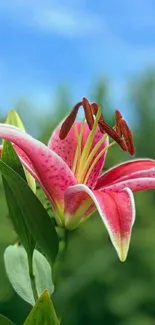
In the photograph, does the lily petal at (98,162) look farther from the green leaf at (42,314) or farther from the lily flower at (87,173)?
the green leaf at (42,314)

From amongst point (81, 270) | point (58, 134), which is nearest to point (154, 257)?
point (81, 270)

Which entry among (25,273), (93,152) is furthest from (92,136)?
(25,273)

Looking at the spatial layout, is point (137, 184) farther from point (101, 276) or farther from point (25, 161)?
point (101, 276)

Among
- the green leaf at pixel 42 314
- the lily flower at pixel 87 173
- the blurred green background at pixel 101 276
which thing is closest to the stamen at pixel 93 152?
the lily flower at pixel 87 173

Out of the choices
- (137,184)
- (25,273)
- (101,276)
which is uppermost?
(137,184)

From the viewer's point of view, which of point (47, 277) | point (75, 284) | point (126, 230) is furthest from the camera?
point (75, 284)

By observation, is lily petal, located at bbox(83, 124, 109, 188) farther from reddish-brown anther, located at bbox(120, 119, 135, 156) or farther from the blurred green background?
the blurred green background

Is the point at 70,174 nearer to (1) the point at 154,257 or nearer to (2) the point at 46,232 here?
(2) the point at 46,232
